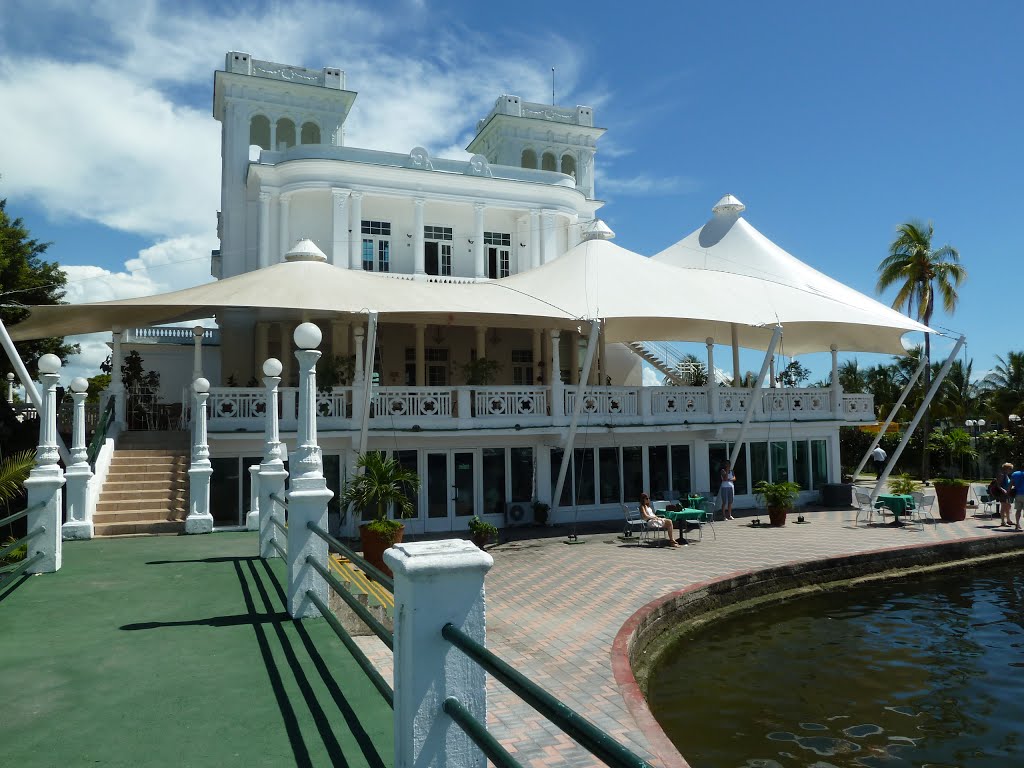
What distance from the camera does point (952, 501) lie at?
72.7ft

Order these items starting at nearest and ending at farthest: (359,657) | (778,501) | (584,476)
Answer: (359,657), (778,501), (584,476)

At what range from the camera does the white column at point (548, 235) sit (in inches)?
1156

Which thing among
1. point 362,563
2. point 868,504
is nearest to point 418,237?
point 868,504

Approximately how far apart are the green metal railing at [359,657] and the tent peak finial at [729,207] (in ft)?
82.8

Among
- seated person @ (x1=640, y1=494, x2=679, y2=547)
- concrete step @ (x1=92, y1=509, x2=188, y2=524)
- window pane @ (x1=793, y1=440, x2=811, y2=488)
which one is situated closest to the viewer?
concrete step @ (x1=92, y1=509, x2=188, y2=524)

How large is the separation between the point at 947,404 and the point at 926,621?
109ft

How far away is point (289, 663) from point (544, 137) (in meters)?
32.7

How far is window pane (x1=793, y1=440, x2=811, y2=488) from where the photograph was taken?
25953 mm

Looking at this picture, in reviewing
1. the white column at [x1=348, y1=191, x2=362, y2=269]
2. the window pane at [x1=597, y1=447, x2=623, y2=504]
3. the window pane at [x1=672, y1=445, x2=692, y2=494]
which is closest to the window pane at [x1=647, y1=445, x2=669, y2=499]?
the window pane at [x1=672, y1=445, x2=692, y2=494]

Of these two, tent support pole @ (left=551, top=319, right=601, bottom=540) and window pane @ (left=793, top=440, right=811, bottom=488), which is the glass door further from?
window pane @ (left=793, top=440, right=811, bottom=488)

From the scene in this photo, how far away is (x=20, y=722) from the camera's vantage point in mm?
4625

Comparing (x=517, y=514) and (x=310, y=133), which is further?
(x=310, y=133)

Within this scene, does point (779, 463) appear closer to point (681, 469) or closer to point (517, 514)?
point (681, 469)

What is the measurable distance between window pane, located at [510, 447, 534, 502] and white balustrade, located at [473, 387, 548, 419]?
1474 mm
